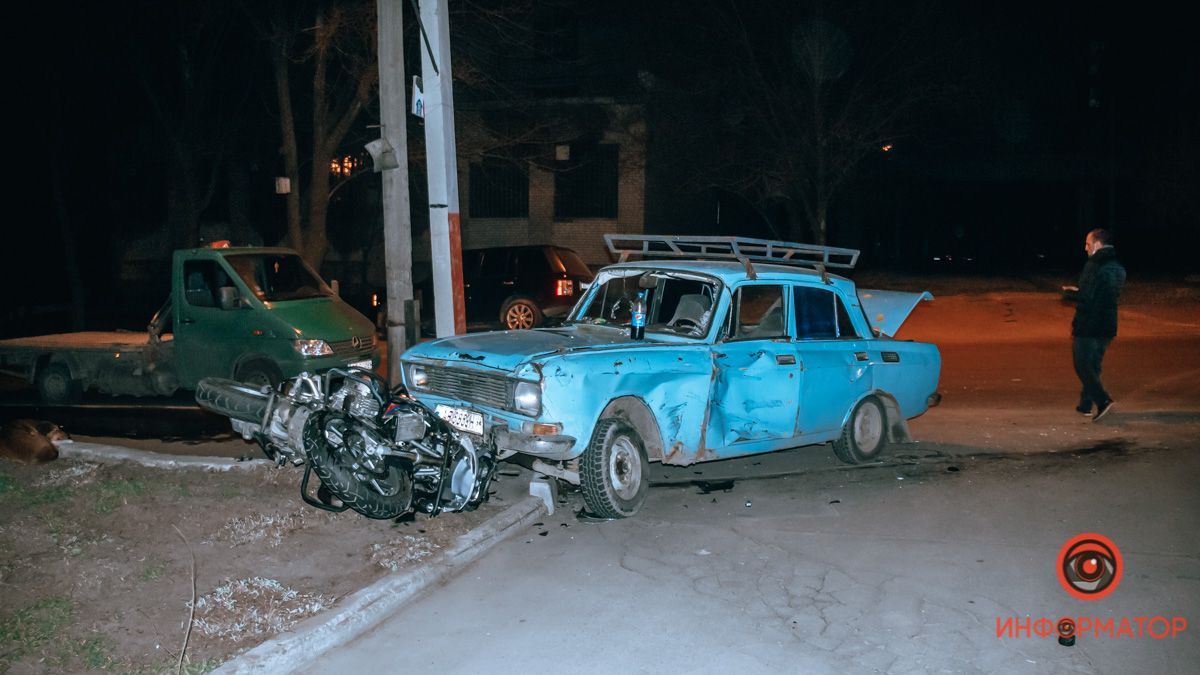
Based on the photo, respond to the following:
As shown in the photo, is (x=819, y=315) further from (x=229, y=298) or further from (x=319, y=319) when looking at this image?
(x=229, y=298)

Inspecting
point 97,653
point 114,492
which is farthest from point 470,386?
point 97,653

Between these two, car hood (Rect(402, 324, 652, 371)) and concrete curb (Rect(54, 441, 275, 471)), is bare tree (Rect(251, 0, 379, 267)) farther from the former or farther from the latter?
car hood (Rect(402, 324, 652, 371))

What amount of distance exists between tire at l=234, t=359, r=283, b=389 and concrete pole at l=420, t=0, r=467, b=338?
2.49 meters

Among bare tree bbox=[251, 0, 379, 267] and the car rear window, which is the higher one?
bare tree bbox=[251, 0, 379, 267]

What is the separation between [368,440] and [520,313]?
40.7ft

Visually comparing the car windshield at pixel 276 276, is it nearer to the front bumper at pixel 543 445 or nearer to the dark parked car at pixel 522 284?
the front bumper at pixel 543 445

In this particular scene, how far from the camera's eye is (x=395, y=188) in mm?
10594

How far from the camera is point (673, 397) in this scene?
23.5 feet

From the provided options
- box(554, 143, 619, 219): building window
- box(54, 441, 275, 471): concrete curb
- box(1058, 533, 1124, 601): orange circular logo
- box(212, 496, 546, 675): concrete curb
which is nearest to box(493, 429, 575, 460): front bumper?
box(212, 496, 546, 675): concrete curb

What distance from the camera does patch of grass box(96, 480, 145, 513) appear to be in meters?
6.73

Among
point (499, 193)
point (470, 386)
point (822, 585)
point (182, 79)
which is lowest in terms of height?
point (822, 585)

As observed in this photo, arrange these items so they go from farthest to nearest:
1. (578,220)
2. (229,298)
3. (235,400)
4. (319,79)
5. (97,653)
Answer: (578,220)
(319,79)
(229,298)
(235,400)
(97,653)

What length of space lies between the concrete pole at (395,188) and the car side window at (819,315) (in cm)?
445

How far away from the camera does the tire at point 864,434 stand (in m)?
8.70
